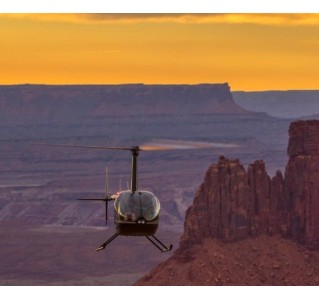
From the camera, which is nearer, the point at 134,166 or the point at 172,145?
the point at 172,145

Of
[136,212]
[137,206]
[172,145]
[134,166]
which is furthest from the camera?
[137,206]

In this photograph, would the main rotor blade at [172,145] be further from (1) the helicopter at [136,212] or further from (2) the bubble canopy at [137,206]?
(2) the bubble canopy at [137,206]

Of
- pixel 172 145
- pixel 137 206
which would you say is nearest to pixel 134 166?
pixel 137 206

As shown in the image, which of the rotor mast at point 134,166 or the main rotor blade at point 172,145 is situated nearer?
the main rotor blade at point 172,145

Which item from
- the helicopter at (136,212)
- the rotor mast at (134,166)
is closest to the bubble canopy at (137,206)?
the helicopter at (136,212)

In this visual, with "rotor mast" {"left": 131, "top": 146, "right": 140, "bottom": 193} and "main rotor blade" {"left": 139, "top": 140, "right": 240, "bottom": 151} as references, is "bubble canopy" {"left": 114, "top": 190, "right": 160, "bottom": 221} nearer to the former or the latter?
"rotor mast" {"left": 131, "top": 146, "right": 140, "bottom": 193}

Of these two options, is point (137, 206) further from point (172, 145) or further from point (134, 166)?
point (172, 145)
